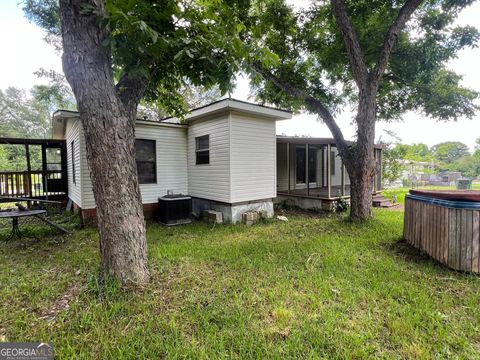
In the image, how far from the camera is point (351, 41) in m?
5.89

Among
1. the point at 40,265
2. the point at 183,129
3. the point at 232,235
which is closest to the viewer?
the point at 40,265

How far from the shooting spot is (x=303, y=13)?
24.4 feet

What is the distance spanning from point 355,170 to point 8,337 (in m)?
7.04

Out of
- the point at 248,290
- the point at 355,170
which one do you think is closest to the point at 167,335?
the point at 248,290

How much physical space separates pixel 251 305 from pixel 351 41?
6458 mm

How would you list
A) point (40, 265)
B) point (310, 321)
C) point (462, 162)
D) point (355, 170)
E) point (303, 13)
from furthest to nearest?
1. point (462, 162)
2. point (303, 13)
3. point (355, 170)
4. point (40, 265)
5. point (310, 321)

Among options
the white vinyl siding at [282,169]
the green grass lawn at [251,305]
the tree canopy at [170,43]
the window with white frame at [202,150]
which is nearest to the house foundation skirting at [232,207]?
the window with white frame at [202,150]

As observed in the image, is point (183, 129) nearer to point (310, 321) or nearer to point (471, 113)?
point (310, 321)

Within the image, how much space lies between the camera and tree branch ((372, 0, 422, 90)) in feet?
18.5

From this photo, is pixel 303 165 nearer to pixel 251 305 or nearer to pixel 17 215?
pixel 251 305

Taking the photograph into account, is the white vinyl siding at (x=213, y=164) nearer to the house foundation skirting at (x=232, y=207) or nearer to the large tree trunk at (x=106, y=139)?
the house foundation skirting at (x=232, y=207)

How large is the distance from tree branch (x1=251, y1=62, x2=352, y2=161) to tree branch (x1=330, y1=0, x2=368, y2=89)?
1171 millimetres

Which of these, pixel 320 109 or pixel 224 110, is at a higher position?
pixel 320 109

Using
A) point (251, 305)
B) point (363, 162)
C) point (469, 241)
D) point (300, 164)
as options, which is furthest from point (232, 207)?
point (300, 164)
